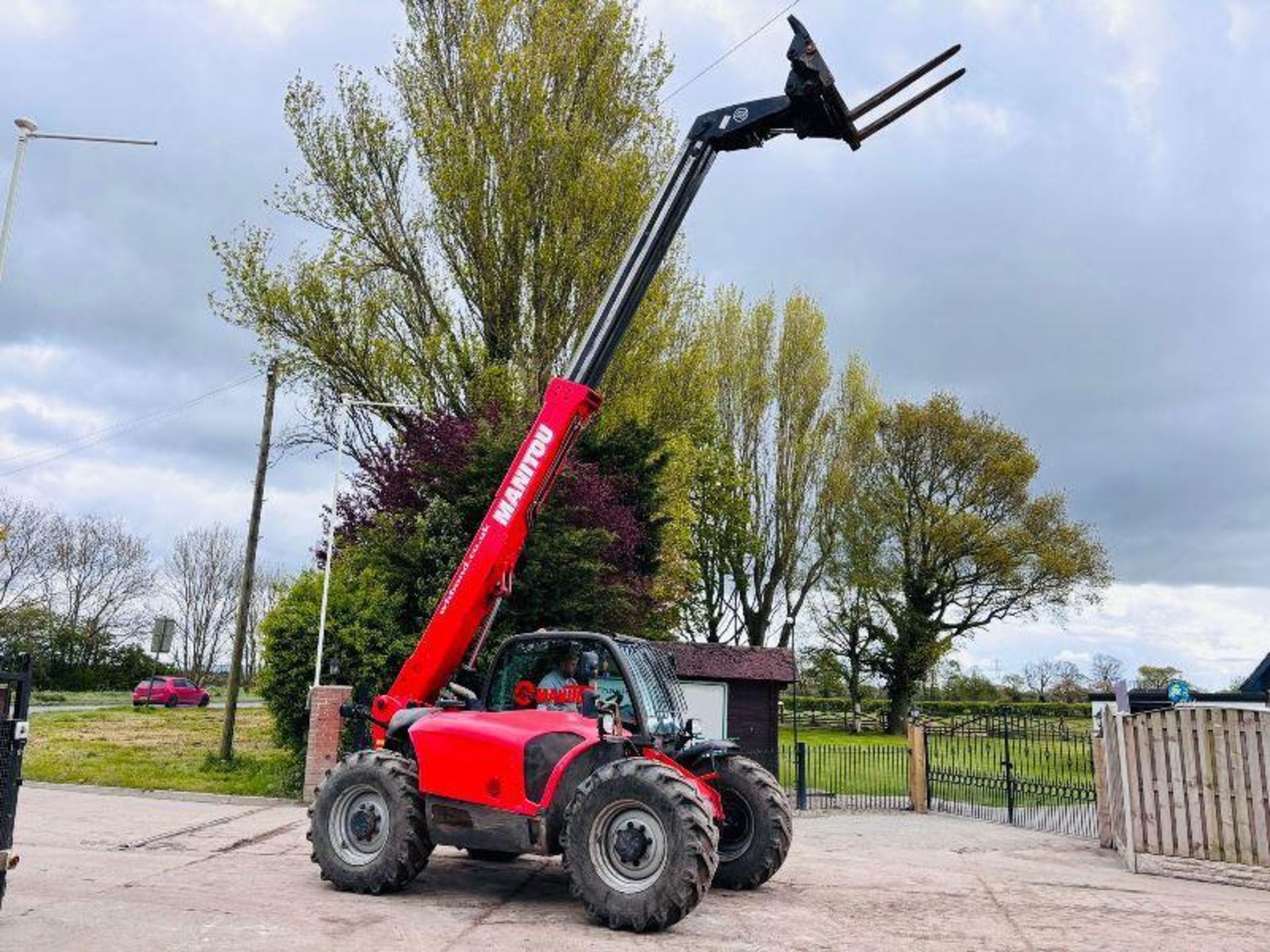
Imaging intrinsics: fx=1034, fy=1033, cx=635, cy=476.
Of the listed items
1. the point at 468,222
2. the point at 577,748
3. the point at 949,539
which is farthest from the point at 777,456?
the point at 577,748

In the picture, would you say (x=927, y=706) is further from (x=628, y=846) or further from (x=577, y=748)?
(x=628, y=846)

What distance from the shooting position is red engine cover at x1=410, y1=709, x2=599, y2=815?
814 centimetres

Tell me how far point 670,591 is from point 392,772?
61.6 ft

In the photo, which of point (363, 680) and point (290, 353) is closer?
point (363, 680)

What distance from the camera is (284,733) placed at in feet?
55.0

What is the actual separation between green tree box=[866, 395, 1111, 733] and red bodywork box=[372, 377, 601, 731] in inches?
1278

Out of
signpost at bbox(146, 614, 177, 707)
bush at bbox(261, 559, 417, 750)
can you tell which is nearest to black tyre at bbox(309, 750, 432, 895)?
bush at bbox(261, 559, 417, 750)

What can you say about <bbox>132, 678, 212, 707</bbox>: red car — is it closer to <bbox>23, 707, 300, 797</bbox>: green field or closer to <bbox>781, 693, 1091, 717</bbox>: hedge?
<bbox>23, 707, 300, 797</bbox>: green field

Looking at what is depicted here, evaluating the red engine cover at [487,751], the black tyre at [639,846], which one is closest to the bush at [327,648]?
the red engine cover at [487,751]

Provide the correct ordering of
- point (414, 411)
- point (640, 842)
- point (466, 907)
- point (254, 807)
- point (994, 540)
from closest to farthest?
point (640, 842)
point (466, 907)
point (254, 807)
point (414, 411)
point (994, 540)

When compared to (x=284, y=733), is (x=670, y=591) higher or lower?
higher

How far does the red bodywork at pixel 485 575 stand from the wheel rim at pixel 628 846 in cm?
280

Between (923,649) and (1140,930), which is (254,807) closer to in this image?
(1140,930)

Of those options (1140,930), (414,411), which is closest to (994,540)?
(414,411)
